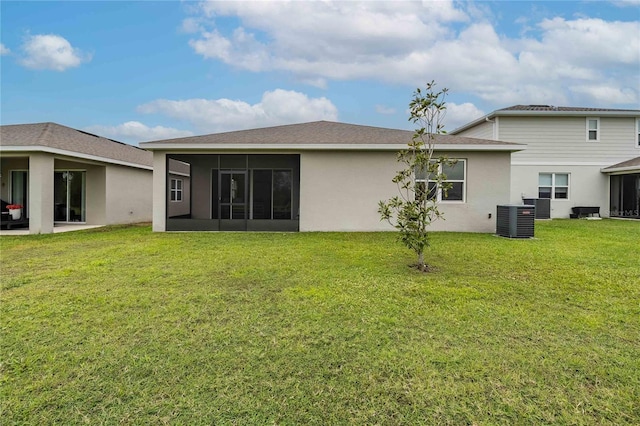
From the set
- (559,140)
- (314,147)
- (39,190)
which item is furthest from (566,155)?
(39,190)

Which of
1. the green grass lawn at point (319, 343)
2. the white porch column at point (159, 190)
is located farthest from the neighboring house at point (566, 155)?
the white porch column at point (159, 190)

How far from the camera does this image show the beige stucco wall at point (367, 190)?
462 inches

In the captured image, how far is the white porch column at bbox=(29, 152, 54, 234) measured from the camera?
38.2ft

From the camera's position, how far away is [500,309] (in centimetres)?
428

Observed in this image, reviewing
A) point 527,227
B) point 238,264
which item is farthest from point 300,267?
point 527,227

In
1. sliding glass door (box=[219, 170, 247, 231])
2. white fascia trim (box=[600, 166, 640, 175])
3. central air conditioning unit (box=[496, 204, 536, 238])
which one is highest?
white fascia trim (box=[600, 166, 640, 175])

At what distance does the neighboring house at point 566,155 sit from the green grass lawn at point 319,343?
40.0ft

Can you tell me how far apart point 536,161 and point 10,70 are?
2585cm

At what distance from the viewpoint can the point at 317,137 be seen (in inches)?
485

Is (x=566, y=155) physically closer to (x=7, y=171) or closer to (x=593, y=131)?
(x=593, y=131)

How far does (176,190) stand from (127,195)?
259 centimetres

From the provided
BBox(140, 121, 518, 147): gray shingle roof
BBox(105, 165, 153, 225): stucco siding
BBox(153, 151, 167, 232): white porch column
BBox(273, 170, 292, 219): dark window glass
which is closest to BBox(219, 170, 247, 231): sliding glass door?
BBox(273, 170, 292, 219): dark window glass

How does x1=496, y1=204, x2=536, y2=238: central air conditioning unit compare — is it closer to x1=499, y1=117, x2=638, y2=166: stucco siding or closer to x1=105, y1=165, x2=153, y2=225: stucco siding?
x1=499, y1=117, x2=638, y2=166: stucco siding

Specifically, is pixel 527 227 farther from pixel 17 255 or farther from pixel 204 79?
pixel 204 79
